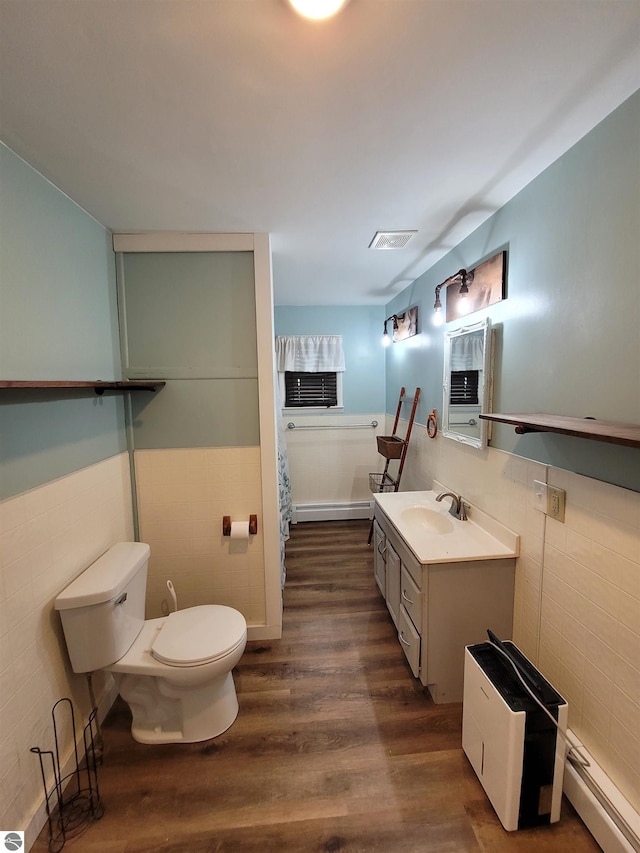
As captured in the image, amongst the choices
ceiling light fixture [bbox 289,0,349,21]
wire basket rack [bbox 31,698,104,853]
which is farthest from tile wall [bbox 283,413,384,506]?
ceiling light fixture [bbox 289,0,349,21]

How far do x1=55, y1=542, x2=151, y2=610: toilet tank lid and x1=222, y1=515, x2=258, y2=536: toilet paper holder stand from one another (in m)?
0.45

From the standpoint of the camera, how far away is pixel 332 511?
13.3 ft

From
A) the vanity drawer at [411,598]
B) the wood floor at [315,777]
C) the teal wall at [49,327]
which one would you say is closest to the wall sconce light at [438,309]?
the vanity drawer at [411,598]

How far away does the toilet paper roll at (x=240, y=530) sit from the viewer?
209 centimetres

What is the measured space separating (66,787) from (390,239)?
9.73 feet

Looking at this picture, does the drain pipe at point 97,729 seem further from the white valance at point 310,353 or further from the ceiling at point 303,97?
the white valance at point 310,353

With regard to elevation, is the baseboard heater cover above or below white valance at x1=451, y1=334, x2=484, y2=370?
below

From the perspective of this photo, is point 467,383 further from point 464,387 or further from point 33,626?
point 33,626

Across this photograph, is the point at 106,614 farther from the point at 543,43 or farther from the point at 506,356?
the point at 543,43

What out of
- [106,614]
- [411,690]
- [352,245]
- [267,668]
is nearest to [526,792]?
[411,690]

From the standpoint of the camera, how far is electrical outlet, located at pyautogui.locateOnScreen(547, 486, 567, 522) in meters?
1.39

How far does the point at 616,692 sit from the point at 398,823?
2.93 ft

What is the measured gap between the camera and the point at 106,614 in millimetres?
1445

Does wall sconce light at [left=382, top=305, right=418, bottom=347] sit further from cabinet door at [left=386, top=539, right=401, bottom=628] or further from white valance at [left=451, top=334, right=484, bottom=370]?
cabinet door at [left=386, top=539, right=401, bottom=628]
